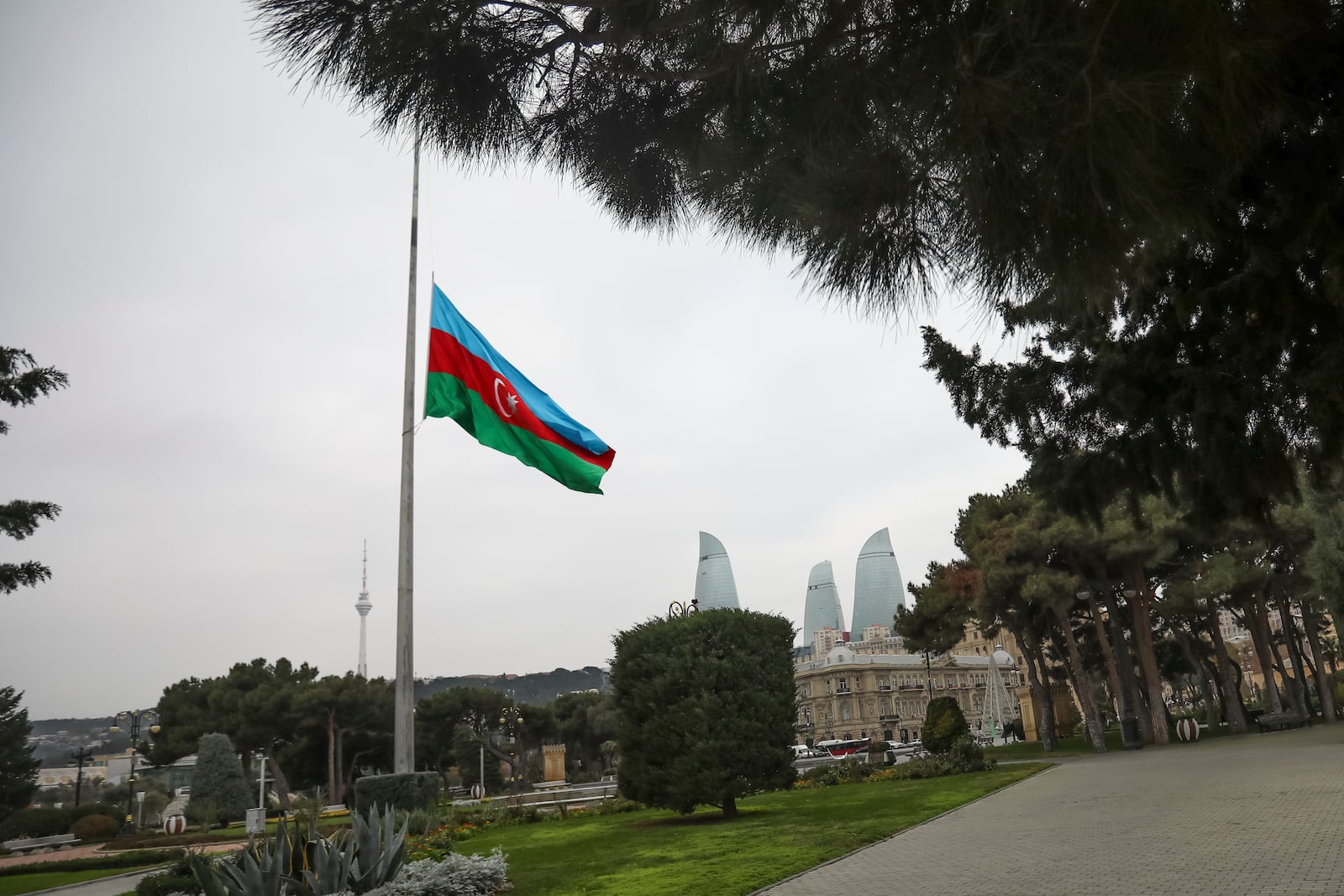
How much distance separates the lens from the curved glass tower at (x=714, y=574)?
16912cm

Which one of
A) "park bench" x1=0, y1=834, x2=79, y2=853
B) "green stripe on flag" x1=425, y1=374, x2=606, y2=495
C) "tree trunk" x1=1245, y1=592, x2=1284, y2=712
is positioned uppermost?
"green stripe on flag" x1=425, y1=374, x2=606, y2=495

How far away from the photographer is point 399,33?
3857 millimetres

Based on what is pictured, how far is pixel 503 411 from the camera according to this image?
12.6 m

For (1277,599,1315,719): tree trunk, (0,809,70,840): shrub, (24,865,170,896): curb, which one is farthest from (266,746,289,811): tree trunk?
(1277,599,1315,719): tree trunk

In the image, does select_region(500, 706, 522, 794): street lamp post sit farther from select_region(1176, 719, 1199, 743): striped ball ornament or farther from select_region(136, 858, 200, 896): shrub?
select_region(136, 858, 200, 896): shrub

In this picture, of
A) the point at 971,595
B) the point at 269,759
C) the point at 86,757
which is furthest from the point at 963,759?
the point at 86,757

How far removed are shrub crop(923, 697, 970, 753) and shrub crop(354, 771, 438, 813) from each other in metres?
24.3

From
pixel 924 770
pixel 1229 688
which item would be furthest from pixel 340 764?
pixel 1229 688

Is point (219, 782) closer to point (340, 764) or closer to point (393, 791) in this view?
point (340, 764)

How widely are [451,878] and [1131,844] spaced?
6785mm

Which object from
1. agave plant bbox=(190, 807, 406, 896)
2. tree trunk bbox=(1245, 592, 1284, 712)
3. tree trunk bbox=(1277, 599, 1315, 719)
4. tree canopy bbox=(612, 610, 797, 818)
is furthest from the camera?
tree trunk bbox=(1277, 599, 1315, 719)

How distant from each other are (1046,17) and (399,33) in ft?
8.54

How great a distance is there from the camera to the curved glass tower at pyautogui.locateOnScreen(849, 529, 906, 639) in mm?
181500

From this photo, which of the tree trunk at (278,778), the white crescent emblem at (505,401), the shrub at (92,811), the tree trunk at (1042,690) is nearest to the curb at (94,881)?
the white crescent emblem at (505,401)
